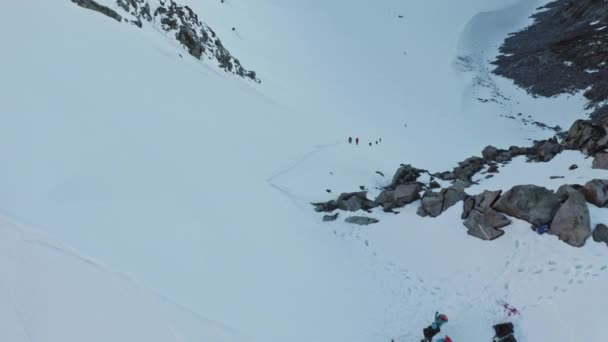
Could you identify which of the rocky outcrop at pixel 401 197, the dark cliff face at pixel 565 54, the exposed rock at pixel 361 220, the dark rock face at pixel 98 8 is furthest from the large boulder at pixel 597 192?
the dark cliff face at pixel 565 54

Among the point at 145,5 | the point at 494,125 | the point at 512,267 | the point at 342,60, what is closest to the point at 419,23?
the point at 342,60

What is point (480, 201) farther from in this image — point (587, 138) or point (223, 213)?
point (223, 213)

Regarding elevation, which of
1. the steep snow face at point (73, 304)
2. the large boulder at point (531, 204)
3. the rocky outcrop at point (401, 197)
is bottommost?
the steep snow face at point (73, 304)

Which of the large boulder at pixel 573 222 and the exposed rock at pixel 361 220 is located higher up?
the large boulder at pixel 573 222

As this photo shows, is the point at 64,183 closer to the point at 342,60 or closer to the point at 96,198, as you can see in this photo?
the point at 96,198

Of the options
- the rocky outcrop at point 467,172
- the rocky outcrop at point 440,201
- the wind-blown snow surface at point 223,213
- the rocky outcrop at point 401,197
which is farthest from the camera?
the rocky outcrop at point 467,172

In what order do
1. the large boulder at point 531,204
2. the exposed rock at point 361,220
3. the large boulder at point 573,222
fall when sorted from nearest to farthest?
the large boulder at point 573,222, the large boulder at point 531,204, the exposed rock at point 361,220

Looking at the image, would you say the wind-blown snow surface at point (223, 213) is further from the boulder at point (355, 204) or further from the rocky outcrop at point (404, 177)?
the rocky outcrop at point (404, 177)

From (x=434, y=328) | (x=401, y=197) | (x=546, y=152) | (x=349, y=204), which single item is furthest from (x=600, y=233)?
(x=546, y=152)
